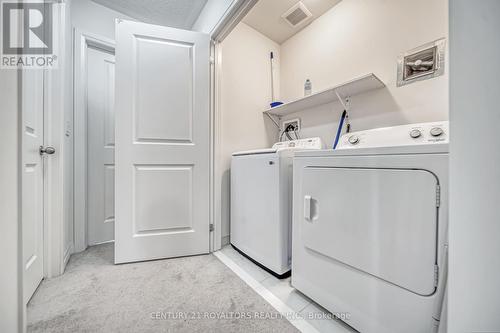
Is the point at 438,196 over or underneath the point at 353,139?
underneath

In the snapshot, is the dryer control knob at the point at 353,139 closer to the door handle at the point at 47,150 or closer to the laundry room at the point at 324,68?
the laundry room at the point at 324,68

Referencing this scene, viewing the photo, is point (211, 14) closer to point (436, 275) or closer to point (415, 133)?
point (415, 133)

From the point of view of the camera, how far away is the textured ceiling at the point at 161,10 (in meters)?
1.83

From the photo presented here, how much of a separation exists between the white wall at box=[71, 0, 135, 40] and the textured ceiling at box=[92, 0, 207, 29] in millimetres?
58

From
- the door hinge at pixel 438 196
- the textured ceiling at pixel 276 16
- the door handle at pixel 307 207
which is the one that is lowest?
the door handle at pixel 307 207

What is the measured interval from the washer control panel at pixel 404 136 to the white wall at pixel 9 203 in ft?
5.08

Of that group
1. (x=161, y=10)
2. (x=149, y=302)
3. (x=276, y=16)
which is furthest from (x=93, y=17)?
(x=149, y=302)

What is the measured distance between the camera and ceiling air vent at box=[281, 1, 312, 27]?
1.75m

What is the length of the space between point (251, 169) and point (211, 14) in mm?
1457

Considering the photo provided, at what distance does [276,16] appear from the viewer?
1905 mm

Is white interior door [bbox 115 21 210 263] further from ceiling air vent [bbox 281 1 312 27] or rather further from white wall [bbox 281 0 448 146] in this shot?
white wall [bbox 281 0 448 146]

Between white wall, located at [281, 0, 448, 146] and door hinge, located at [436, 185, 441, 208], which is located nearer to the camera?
door hinge, located at [436, 185, 441, 208]

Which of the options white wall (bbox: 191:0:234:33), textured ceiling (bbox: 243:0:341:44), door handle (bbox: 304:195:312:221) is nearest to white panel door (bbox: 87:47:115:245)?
white wall (bbox: 191:0:234:33)

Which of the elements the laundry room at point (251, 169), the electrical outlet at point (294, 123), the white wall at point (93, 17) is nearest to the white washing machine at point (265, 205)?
the laundry room at point (251, 169)
